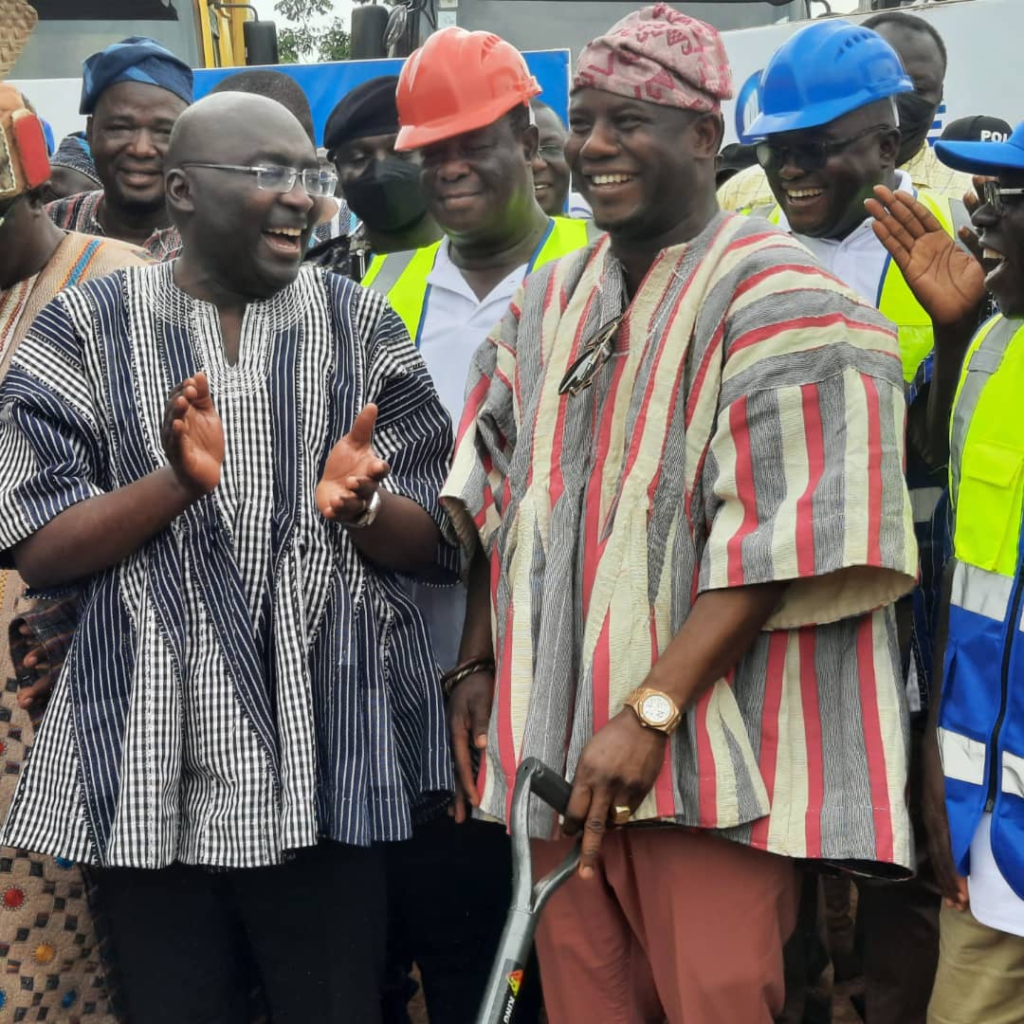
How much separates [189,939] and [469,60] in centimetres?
187

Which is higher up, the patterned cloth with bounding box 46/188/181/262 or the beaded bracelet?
the patterned cloth with bounding box 46/188/181/262

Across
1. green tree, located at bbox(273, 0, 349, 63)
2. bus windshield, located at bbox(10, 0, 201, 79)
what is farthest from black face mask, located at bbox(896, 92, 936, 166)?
green tree, located at bbox(273, 0, 349, 63)

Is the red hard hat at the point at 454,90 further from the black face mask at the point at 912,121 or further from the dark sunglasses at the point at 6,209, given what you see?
the black face mask at the point at 912,121

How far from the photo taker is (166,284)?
2742mm

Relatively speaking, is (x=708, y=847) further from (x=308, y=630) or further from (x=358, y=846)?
(x=308, y=630)

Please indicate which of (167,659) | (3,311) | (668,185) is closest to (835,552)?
(668,185)

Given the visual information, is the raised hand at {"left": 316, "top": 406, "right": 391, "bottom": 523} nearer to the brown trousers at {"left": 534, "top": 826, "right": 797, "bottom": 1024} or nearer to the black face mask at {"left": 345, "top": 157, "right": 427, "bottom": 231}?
the brown trousers at {"left": 534, "top": 826, "right": 797, "bottom": 1024}

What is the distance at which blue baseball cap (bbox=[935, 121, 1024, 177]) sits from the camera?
2445mm

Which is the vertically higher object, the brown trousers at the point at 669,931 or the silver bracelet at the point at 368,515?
the silver bracelet at the point at 368,515

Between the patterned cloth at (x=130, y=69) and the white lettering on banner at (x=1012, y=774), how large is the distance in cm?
308

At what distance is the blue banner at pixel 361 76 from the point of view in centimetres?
687

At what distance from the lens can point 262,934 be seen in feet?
8.77

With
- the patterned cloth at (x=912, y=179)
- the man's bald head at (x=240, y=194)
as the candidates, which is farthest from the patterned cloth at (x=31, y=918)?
the patterned cloth at (x=912, y=179)

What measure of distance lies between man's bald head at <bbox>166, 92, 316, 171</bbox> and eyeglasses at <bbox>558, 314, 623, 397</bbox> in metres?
0.66
